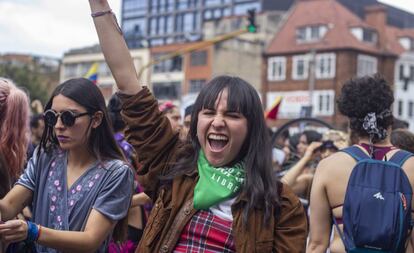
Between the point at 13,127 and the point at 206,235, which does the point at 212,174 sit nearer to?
the point at 206,235

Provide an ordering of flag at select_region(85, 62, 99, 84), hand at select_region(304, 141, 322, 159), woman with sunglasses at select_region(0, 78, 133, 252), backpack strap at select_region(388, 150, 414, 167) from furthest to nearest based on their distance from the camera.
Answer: flag at select_region(85, 62, 99, 84), hand at select_region(304, 141, 322, 159), backpack strap at select_region(388, 150, 414, 167), woman with sunglasses at select_region(0, 78, 133, 252)

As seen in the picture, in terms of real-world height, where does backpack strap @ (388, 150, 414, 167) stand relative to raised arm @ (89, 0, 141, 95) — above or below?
below

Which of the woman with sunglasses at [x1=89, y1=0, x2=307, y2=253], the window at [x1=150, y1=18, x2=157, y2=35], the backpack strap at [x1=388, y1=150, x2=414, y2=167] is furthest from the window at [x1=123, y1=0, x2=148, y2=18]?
the woman with sunglasses at [x1=89, y1=0, x2=307, y2=253]

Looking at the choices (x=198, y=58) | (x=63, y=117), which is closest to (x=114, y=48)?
(x=63, y=117)

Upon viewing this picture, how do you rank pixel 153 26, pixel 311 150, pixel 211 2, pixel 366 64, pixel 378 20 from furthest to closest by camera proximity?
pixel 153 26, pixel 211 2, pixel 378 20, pixel 366 64, pixel 311 150

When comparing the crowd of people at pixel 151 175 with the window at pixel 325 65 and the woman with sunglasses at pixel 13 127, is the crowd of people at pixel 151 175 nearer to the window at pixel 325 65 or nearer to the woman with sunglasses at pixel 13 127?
the woman with sunglasses at pixel 13 127

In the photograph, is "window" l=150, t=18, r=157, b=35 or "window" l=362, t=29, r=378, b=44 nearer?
"window" l=362, t=29, r=378, b=44

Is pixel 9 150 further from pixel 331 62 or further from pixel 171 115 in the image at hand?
pixel 331 62

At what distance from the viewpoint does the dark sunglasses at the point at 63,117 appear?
136 inches

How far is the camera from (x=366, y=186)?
394 centimetres

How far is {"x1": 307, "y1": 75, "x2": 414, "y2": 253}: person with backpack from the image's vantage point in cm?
388

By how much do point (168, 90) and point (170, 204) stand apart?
183ft

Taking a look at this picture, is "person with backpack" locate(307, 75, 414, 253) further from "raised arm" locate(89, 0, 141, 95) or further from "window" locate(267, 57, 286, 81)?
"window" locate(267, 57, 286, 81)

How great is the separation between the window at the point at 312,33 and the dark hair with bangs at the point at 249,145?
4893 cm
